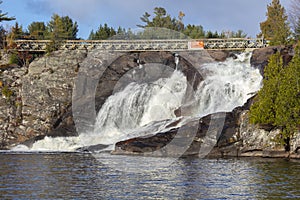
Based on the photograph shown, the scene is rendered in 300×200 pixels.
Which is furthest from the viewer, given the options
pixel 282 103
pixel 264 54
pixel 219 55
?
pixel 219 55

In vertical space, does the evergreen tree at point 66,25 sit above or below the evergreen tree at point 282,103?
above

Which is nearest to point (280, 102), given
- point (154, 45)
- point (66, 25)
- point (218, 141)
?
point (218, 141)

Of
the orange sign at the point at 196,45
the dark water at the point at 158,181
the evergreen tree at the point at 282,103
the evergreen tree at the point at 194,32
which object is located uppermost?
the evergreen tree at the point at 194,32

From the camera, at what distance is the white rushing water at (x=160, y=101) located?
51.5m

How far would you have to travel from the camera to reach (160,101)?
2173 inches

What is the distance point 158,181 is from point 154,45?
41.9m

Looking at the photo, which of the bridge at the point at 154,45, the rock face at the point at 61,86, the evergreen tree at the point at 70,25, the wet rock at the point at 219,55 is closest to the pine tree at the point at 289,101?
the rock face at the point at 61,86

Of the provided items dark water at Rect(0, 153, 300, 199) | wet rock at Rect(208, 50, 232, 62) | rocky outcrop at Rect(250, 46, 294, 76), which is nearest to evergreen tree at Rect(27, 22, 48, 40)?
wet rock at Rect(208, 50, 232, 62)

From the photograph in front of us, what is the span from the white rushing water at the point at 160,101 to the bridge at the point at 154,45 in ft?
24.6

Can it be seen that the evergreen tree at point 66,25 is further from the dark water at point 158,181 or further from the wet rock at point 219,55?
the dark water at point 158,181

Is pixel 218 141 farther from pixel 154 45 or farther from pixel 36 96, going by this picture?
pixel 36 96

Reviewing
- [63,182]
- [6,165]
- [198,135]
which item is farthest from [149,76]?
[63,182]

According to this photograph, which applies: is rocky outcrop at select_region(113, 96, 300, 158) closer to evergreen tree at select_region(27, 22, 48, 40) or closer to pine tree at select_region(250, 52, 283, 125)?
pine tree at select_region(250, 52, 283, 125)

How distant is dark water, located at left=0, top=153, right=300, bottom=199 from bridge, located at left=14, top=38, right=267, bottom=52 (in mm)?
32048
